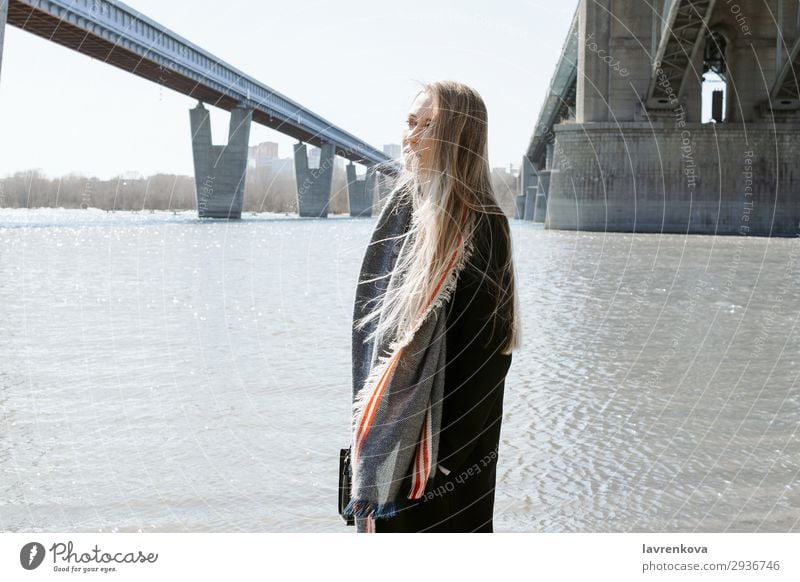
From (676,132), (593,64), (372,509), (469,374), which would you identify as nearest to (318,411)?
(372,509)

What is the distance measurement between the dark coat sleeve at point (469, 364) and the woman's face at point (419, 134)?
29cm

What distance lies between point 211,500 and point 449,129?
9.23 ft

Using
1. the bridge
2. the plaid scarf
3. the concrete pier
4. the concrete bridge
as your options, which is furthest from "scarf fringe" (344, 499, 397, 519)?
the concrete pier

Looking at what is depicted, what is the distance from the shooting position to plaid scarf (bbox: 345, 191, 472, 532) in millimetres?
2178

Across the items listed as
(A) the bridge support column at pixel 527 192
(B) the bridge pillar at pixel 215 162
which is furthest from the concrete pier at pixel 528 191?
(B) the bridge pillar at pixel 215 162

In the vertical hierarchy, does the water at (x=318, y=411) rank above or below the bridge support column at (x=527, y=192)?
below

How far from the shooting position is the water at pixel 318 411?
4344 millimetres

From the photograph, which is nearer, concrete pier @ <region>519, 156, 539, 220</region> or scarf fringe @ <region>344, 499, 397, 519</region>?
scarf fringe @ <region>344, 499, 397, 519</region>

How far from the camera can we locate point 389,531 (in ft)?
7.77

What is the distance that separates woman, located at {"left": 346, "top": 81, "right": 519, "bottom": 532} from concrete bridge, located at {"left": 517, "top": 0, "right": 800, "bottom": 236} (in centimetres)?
3262

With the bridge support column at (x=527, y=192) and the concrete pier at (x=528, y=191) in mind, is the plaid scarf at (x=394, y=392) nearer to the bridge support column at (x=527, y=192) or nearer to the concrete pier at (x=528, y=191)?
the concrete pier at (x=528, y=191)

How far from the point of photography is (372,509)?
2.27 meters

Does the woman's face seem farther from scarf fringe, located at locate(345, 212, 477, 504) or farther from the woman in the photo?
scarf fringe, located at locate(345, 212, 477, 504)

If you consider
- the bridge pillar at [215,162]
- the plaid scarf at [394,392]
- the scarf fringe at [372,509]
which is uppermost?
the bridge pillar at [215,162]
